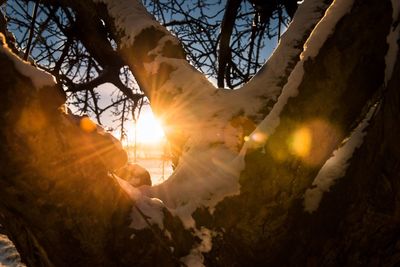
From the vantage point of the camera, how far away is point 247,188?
1010 millimetres

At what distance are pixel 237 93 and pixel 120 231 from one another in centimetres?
92

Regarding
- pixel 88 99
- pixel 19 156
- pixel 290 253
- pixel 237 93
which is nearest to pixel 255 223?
pixel 290 253

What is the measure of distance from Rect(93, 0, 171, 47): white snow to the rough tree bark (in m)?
0.97

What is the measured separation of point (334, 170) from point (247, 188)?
11.1 inches

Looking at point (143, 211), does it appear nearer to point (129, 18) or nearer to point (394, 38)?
point (394, 38)

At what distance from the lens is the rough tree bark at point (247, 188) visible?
84 centimetres

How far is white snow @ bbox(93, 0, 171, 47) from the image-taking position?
1.79 m

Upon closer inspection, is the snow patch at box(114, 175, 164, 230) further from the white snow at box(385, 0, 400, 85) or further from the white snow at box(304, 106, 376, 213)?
the white snow at box(385, 0, 400, 85)

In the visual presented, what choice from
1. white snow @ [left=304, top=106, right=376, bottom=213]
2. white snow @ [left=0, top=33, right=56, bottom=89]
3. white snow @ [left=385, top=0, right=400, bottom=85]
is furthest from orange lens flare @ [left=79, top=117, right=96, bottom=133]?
white snow @ [left=385, top=0, right=400, bottom=85]

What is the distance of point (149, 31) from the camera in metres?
1.78

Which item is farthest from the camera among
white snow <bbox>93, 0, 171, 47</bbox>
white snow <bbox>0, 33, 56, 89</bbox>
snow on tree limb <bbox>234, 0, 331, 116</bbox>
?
white snow <bbox>93, 0, 171, 47</bbox>

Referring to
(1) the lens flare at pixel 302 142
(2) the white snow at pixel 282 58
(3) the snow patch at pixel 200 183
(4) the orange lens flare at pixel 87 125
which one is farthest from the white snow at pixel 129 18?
(1) the lens flare at pixel 302 142

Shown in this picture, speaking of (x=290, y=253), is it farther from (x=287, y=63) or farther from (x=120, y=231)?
(x=287, y=63)

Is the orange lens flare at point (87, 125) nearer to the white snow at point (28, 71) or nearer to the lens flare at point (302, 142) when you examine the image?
the white snow at point (28, 71)
